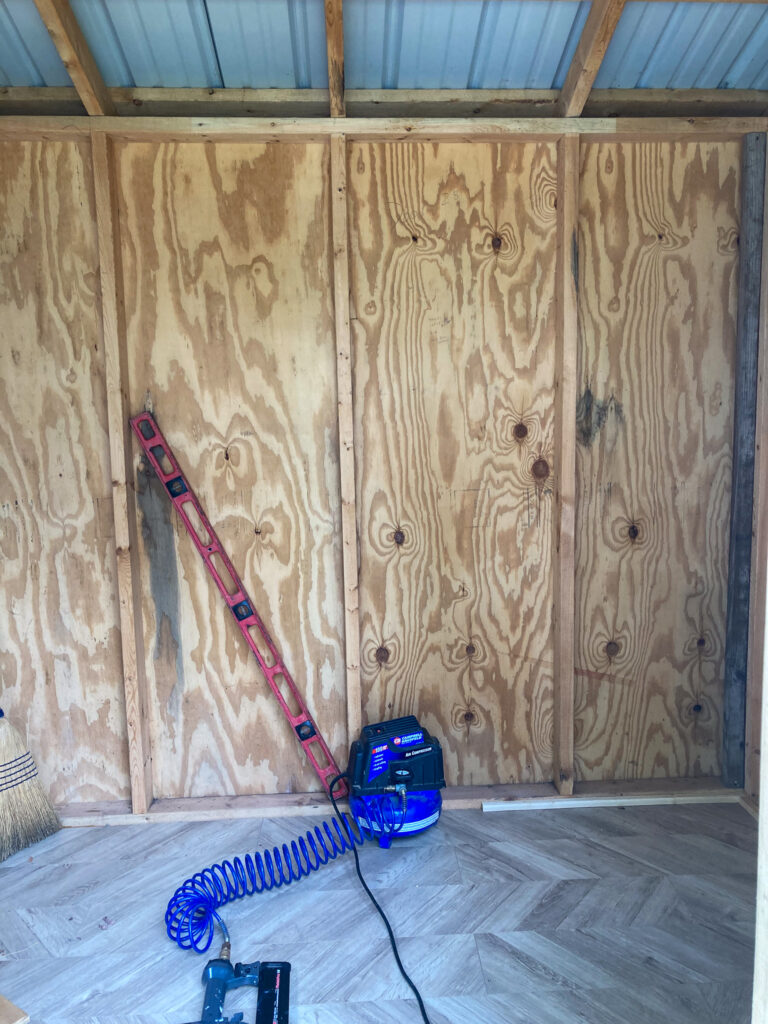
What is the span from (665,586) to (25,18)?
8.32 feet

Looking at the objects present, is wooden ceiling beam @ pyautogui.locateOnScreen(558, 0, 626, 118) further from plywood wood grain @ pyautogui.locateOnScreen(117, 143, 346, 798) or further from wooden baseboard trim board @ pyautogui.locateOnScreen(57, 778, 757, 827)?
wooden baseboard trim board @ pyautogui.locateOnScreen(57, 778, 757, 827)

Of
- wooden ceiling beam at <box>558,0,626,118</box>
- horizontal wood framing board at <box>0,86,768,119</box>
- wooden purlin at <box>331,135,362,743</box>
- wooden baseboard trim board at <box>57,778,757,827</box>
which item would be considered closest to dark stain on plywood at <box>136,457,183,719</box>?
wooden baseboard trim board at <box>57,778,757,827</box>

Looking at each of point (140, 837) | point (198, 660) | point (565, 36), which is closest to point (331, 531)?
point (198, 660)

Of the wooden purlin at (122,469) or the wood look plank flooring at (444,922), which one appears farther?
the wooden purlin at (122,469)

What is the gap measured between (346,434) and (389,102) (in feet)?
3.36

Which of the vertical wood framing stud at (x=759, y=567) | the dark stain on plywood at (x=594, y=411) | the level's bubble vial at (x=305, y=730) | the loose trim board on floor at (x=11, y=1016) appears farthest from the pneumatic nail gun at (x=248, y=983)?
the dark stain on plywood at (x=594, y=411)

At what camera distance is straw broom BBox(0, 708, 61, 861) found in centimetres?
202

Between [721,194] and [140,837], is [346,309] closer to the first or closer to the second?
[721,194]

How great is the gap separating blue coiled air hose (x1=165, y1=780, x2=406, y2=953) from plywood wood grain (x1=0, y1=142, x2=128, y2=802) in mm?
626

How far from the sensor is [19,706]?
2.21 metres

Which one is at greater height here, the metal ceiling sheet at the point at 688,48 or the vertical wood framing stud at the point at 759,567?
the metal ceiling sheet at the point at 688,48

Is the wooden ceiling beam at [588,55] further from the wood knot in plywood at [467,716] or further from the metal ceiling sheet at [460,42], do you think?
the wood knot in plywood at [467,716]

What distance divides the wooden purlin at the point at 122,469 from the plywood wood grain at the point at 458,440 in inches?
28.7

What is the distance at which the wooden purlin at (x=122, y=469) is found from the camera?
2.01 meters
